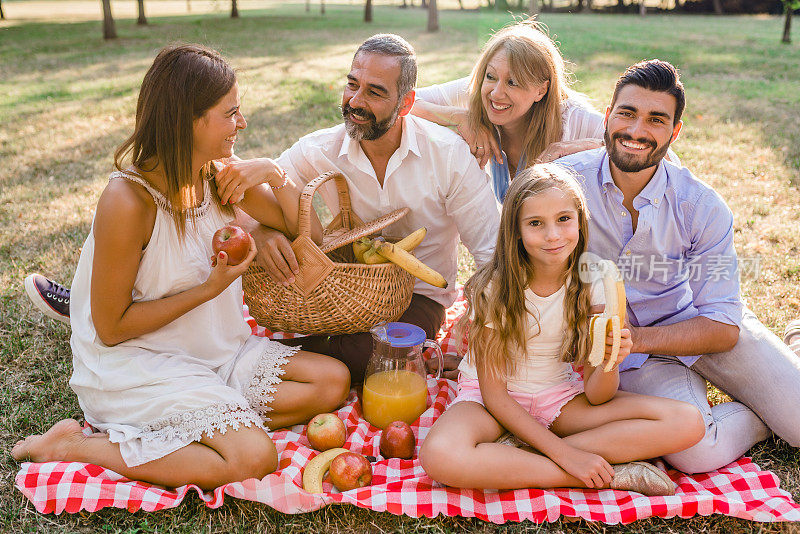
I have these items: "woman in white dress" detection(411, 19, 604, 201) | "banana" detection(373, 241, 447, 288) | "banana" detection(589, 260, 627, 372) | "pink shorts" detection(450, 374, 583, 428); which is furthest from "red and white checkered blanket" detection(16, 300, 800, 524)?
"woman in white dress" detection(411, 19, 604, 201)

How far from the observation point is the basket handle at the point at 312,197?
300 centimetres

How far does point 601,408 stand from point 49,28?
25047mm

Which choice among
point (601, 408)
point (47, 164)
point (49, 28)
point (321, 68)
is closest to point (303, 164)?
point (601, 408)

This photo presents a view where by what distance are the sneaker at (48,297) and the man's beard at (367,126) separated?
1815mm

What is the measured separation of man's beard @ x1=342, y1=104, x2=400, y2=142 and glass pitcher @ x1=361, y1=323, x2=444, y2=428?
1003 mm

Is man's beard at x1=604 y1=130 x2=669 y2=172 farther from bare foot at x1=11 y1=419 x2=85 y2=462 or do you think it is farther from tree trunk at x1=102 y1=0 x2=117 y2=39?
→ tree trunk at x1=102 y1=0 x2=117 y2=39

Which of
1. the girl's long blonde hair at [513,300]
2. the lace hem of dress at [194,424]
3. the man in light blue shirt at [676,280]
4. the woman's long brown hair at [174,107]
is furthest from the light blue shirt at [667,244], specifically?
the lace hem of dress at [194,424]

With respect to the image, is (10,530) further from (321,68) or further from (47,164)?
(321,68)

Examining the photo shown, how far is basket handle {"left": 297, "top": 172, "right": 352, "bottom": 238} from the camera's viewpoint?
9.85 feet

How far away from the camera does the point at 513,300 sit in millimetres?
2723

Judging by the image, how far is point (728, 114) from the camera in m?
8.89

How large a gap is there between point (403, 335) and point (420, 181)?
921 millimetres

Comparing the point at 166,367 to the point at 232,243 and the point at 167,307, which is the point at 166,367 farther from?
the point at 232,243

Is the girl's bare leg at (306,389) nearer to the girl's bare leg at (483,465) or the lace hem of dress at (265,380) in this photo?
the lace hem of dress at (265,380)
